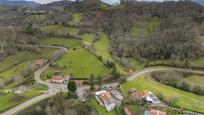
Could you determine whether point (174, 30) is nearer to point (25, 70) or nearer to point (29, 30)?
point (25, 70)

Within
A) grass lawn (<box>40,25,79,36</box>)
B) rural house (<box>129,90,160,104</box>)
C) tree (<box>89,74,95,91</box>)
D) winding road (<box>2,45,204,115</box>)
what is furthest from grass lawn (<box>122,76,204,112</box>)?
grass lawn (<box>40,25,79,36</box>)

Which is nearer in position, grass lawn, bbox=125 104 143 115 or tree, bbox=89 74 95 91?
grass lawn, bbox=125 104 143 115

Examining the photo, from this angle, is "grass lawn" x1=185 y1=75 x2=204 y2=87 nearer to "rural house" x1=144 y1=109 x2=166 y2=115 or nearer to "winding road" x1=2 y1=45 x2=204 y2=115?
"winding road" x1=2 y1=45 x2=204 y2=115

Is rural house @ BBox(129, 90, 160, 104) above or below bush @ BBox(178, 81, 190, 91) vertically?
above

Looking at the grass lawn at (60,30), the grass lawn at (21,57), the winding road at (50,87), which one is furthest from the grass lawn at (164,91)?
the grass lawn at (60,30)


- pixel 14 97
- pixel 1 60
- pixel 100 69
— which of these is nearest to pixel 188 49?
pixel 100 69

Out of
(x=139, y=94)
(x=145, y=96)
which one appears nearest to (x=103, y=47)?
(x=139, y=94)

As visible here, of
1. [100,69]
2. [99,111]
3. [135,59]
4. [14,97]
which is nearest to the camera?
[99,111]
